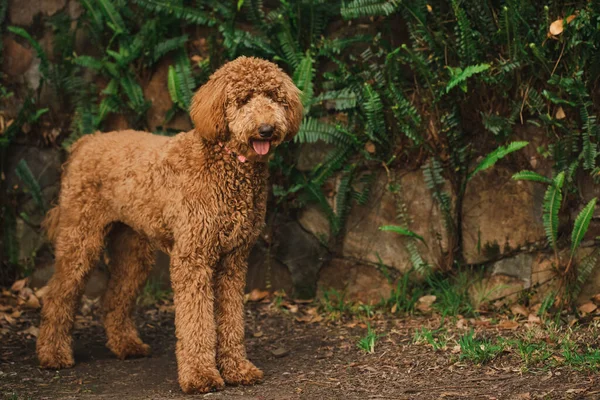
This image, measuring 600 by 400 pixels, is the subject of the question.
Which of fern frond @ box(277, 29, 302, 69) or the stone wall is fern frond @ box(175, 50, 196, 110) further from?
fern frond @ box(277, 29, 302, 69)

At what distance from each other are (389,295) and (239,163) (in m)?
2.25

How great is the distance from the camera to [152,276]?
7.02 m

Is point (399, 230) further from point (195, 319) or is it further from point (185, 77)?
point (185, 77)

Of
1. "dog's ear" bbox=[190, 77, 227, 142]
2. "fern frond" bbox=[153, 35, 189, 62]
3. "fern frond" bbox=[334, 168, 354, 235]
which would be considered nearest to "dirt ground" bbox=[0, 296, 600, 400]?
"fern frond" bbox=[334, 168, 354, 235]

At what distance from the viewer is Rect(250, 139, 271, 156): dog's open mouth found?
454 centimetres

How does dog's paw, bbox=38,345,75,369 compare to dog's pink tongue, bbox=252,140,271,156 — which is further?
dog's paw, bbox=38,345,75,369

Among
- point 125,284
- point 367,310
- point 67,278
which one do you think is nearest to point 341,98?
point 367,310

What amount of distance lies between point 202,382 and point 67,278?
1.41 m

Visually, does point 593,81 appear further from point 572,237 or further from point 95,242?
point 95,242

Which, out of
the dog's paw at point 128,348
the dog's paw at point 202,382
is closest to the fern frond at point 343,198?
the dog's paw at point 128,348

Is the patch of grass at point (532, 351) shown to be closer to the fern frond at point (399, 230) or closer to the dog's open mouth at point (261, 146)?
the fern frond at point (399, 230)

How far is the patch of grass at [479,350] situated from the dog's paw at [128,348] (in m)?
2.20

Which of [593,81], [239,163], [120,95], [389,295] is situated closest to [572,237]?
[593,81]

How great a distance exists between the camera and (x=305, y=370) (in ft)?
16.9
